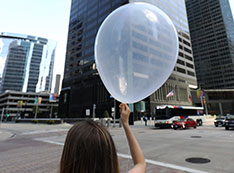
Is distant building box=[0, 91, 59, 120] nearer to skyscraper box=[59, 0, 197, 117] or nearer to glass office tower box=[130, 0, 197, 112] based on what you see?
skyscraper box=[59, 0, 197, 117]

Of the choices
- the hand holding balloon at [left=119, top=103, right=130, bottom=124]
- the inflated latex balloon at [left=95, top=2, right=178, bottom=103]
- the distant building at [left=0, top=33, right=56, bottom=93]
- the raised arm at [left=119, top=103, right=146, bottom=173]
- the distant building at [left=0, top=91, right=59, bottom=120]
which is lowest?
the raised arm at [left=119, top=103, right=146, bottom=173]

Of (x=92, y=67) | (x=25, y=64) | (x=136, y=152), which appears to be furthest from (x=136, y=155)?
(x=25, y=64)

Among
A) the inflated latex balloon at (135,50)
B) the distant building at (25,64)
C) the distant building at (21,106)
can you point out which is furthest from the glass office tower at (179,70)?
the distant building at (25,64)

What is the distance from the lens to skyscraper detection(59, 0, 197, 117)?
5050cm

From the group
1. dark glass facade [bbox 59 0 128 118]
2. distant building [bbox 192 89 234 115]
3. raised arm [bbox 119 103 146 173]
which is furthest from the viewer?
distant building [bbox 192 89 234 115]

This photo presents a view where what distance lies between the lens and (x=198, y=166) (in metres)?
4.77

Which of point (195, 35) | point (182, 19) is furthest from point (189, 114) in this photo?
point (195, 35)

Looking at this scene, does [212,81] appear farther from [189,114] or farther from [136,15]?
[136,15]

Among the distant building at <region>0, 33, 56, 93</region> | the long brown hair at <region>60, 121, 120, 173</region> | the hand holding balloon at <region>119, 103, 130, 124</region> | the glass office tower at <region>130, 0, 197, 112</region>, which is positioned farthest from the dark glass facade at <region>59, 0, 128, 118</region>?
the distant building at <region>0, 33, 56, 93</region>

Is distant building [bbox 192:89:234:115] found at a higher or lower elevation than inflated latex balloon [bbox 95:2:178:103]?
higher

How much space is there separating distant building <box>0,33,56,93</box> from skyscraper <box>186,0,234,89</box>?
12380cm

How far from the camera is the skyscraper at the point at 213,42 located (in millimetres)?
99438

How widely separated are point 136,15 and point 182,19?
78743mm

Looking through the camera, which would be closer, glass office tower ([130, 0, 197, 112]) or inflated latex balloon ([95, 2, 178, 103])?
inflated latex balloon ([95, 2, 178, 103])
